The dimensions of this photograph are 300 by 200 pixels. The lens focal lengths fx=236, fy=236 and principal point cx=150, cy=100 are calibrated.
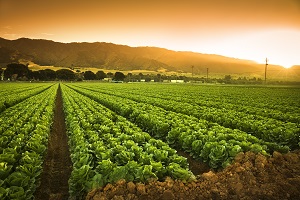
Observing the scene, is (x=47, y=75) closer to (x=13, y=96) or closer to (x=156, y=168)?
(x=13, y=96)

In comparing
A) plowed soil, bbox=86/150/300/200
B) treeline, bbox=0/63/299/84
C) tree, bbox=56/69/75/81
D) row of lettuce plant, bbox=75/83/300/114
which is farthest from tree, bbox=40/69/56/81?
plowed soil, bbox=86/150/300/200

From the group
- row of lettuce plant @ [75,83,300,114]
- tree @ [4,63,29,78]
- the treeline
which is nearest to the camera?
row of lettuce plant @ [75,83,300,114]

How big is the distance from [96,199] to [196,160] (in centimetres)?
472

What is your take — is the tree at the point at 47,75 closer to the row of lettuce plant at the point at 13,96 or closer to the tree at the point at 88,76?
the tree at the point at 88,76

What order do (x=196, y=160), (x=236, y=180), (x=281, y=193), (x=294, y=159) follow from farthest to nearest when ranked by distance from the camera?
(x=196, y=160) → (x=294, y=159) → (x=236, y=180) → (x=281, y=193)

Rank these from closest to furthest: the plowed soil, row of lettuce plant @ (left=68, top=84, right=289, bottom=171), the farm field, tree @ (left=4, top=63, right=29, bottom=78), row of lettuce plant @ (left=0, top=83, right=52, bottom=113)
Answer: the plowed soil
the farm field
row of lettuce plant @ (left=68, top=84, right=289, bottom=171)
row of lettuce plant @ (left=0, top=83, right=52, bottom=113)
tree @ (left=4, top=63, right=29, bottom=78)

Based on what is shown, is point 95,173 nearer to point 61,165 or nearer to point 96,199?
point 96,199

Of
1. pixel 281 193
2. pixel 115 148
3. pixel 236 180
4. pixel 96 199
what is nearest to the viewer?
pixel 96 199

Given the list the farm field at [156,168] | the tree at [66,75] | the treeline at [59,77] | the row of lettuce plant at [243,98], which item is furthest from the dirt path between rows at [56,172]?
the tree at [66,75]

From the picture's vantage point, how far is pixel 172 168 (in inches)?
243

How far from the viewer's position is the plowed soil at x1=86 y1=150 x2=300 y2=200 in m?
5.41

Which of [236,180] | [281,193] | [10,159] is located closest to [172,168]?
[236,180]

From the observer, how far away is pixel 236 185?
6188 millimetres

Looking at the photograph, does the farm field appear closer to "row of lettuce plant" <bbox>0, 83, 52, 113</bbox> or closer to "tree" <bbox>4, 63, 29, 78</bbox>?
"row of lettuce plant" <bbox>0, 83, 52, 113</bbox>
